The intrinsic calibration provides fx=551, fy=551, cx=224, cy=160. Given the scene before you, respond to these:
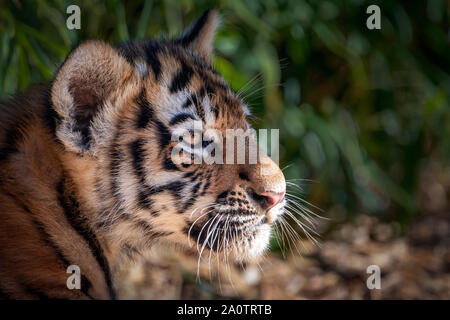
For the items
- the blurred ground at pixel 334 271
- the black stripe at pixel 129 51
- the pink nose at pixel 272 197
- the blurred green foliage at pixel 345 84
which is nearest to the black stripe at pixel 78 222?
the black stripe at pixel 129 51

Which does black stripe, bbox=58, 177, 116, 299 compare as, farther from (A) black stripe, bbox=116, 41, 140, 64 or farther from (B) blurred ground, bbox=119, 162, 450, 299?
(B) blurred ground, bbox=119, 162, 450, 299

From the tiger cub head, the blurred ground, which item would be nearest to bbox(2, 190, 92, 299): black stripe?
the tiger cub head

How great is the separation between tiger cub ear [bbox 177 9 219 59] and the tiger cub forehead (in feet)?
0.50

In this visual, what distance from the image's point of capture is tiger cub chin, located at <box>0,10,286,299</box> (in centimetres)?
135

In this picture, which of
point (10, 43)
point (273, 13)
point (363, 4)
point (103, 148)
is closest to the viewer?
point (103, 148)

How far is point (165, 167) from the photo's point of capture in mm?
1422

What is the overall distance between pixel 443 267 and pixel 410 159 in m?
0.66

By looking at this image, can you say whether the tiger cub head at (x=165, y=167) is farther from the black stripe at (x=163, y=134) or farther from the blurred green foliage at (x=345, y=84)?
the blurred green foliage at (x=345, y=84)

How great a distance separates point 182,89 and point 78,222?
44cm

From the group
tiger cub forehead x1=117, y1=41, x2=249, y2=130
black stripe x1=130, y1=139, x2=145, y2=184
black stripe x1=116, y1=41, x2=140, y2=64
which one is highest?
black stripe x1=116, y1=41, x2=140, y2=64

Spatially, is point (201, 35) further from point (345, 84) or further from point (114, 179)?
point (345, 84)
